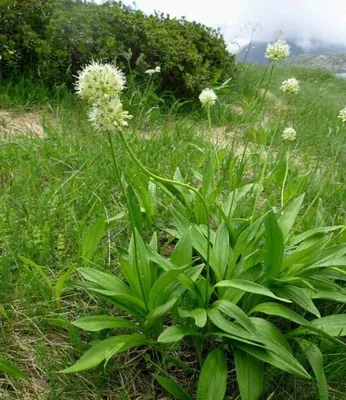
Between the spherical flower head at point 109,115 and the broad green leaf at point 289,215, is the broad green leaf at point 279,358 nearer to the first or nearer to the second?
the broad green leaf at point 289,215

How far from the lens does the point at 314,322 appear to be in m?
2.05

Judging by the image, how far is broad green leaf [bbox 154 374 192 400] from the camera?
6.04ft

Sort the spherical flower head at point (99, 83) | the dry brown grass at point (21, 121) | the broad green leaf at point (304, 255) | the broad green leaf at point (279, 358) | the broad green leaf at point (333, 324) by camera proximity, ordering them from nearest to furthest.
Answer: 1. the spherical flower head at point (99, 83)
2. the broad green leaf at point (279, 358)
3. the broad green leaf at point (333, 324)
4. the broad green leaf at point (304, 255)
5. the dry brown grass at point (21, 121)

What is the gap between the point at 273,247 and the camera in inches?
80.9

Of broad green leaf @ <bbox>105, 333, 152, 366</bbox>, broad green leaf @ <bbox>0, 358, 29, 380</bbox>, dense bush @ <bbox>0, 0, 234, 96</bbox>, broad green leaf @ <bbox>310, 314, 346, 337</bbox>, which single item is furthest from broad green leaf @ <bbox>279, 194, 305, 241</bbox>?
dense bush @ <bbox>0, 0, 234, 96</bbox>

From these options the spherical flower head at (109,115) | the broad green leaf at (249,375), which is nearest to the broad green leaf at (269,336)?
the broad green leaf at (249,375)

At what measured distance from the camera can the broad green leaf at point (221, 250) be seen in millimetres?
2170

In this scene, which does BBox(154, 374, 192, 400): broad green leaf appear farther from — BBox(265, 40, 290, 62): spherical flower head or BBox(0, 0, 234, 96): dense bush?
BBox(0, 0, 234, 96): dense bush

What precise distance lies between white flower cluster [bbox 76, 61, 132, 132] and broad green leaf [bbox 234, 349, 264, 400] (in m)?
1.06

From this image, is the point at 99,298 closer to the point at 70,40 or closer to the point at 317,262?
the point at 317,262

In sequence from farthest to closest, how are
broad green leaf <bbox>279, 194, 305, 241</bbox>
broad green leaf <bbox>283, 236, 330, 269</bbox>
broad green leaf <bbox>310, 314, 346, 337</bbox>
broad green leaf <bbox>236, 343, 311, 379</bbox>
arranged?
broad green leaf <bbox>279, 194, 305, 241</bbox> < broad green leaf <bbox>283, 236, 330, 269</bbox> < broad green leaf <bbox>310, 314, 346, 337</bbox> < broad green leaf <bbox>236, 343, 311, 379</bbox>

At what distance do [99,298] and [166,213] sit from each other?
89 centimetres

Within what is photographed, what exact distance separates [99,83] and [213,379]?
47.8 inches

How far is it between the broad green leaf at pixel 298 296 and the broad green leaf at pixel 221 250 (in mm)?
269
